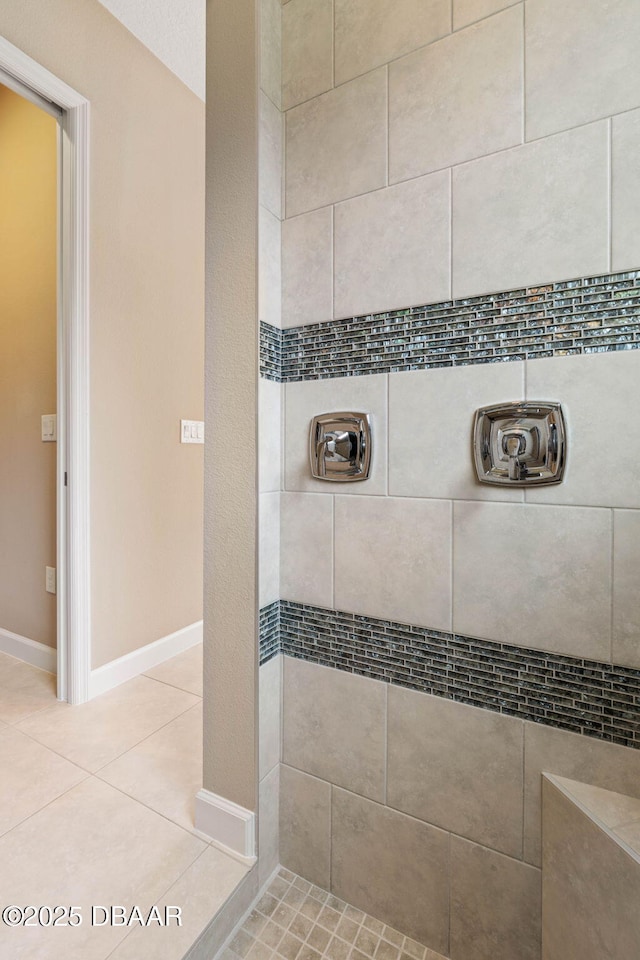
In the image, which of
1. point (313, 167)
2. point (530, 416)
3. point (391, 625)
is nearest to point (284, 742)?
point (391, 625)

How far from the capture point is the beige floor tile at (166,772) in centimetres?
130

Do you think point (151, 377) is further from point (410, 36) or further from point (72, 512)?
point (410, 36)

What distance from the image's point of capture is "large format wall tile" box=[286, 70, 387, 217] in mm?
1033

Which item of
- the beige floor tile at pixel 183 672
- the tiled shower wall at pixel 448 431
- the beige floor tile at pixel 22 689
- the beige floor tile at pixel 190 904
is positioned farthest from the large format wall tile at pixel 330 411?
the beige floor tile at pixel 22 689

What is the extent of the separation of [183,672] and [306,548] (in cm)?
138

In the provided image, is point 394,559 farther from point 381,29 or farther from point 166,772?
point 381,29

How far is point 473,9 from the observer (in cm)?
93

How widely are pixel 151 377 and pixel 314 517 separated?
1397 mm

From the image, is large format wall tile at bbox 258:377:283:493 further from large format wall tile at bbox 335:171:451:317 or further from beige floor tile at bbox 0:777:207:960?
beige floor tile at bbox 0:777:207:960

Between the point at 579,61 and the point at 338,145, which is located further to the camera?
the point at 338,145

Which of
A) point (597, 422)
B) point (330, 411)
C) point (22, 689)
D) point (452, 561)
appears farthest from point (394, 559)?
point (22, 689)

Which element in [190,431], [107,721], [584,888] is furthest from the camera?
[190,431]

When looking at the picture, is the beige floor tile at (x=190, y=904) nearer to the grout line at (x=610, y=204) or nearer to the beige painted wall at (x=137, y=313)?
the beige painted wall at (x=137, y=313)

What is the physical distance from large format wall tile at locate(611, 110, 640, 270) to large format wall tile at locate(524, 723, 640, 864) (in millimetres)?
851
